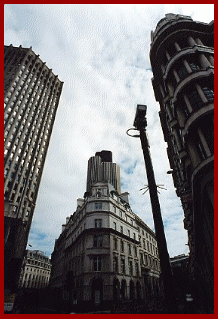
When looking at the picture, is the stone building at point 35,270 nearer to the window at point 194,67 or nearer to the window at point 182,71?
the window at point 182,71

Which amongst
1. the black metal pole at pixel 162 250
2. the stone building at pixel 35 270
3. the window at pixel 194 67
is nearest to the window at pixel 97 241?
the window at pixel 194 67

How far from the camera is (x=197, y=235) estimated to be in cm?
1988

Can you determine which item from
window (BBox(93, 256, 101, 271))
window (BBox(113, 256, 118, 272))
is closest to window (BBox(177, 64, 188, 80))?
window (BBox(93, 256, 101, 271))

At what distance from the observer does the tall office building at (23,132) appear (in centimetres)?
4500

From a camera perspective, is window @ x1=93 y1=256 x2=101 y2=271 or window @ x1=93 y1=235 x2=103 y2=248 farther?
window @ x1=93 y1=235 x2=103 y2=248

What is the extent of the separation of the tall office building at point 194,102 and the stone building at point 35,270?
91871 mm

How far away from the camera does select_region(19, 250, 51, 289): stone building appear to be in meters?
92.7

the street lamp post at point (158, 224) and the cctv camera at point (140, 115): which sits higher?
the cctv camera at point (140, 115)

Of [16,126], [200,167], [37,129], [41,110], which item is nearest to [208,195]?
[200,167]

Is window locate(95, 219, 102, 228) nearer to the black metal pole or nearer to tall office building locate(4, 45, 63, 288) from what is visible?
tall office building locate(4, 45, 63, 288)

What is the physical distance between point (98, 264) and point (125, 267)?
6124mm

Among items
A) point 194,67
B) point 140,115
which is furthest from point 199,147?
point 140,115

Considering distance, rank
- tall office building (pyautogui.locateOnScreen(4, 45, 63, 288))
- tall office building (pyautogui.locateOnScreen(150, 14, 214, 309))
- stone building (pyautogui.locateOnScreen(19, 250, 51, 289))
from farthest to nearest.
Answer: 1. stone building (pyautogui.locateOnScreen(19, 250, 51, 289))
2. tall office building (pyautogui.locateOnScreen(4, 45, 63, 288))
3. tall office building (pyautogui.locateOnScreen(150, 14, 214, 309))

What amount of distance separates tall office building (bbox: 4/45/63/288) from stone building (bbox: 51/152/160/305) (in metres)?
14.6
